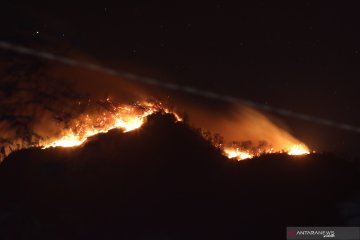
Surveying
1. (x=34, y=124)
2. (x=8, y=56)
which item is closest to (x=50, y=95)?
(x=34, y=124)

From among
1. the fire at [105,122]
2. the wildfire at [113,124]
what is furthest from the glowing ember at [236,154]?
the fire at [105,122]

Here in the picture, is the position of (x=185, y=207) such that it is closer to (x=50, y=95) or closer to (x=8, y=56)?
(x=50, y=95)

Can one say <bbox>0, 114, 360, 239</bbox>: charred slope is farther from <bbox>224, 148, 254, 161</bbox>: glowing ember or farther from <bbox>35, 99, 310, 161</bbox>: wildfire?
<bbox>224, 148, 254, 161</bbox>: glowing ember

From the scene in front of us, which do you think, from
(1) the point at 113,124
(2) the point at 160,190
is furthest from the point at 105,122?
(2) the point at 160,190

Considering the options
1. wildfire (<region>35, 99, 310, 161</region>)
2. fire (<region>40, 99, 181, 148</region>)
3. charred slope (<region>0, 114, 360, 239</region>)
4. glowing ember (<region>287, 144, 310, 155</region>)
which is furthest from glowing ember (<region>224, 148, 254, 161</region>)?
fire (<region>40, 99, 181, 148</region>)

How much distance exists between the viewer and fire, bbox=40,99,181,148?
2433 centimetres

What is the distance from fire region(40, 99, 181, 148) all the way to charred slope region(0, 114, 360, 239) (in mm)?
1055

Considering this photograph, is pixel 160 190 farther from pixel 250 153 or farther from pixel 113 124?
→ pixel 250 153

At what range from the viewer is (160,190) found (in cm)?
2178

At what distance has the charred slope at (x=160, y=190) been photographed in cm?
1967

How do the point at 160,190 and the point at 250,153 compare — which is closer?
the point at 160,190

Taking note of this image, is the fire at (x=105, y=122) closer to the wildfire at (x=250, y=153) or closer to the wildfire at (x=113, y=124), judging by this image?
the wildfire at (x=113, y=124)

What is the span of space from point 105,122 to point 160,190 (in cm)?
561

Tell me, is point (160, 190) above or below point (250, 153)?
below
